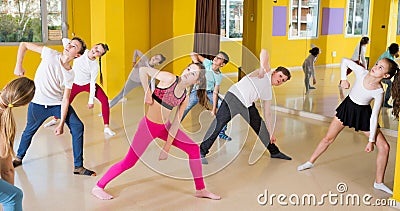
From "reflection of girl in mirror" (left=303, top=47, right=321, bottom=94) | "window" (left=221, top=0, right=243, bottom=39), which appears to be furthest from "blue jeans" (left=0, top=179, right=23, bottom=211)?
"window" (left=221, top=0, right=243, bottom=39)

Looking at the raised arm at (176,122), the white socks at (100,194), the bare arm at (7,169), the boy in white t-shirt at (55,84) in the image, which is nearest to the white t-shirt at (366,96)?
the raised arm at (176,122)

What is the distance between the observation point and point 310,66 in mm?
6797

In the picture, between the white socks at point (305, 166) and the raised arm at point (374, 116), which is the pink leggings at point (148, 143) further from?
the raised arm at point (374, 116)

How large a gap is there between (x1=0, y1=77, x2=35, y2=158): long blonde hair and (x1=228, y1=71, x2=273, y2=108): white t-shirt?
6.88 ft

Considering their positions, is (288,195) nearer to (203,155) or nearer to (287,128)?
(203,155)

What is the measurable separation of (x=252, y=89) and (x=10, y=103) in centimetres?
229

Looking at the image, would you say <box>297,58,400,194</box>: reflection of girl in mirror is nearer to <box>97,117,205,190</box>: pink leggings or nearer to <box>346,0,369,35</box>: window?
<box>97,117,205,190</box>: pink leggings

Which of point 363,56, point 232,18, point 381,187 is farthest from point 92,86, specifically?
point 232,18

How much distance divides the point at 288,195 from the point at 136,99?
15.2 ft

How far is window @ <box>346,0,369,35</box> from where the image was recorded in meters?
5.85

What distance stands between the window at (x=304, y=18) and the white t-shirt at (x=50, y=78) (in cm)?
404

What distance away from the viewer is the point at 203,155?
4.39 meters

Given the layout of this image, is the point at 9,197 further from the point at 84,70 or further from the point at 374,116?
the point at 84,70

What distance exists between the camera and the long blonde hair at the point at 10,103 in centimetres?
237
